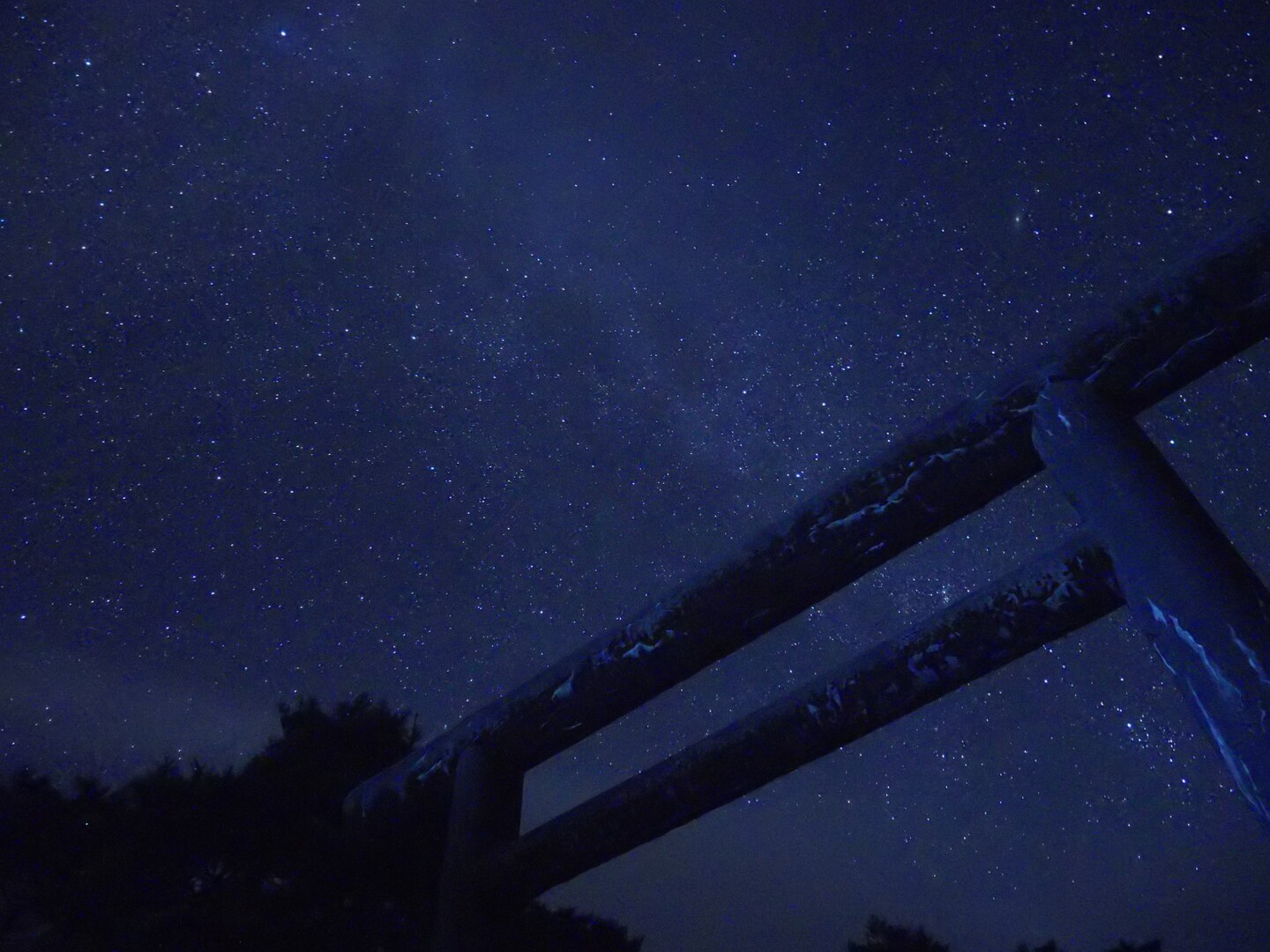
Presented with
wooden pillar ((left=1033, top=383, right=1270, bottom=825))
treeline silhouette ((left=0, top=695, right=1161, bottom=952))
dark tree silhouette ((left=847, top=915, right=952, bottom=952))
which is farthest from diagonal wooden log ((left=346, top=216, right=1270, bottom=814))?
dark tree silhouette ((left=847, top=915, right=952, bottom=952))

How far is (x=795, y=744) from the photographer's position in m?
2.65

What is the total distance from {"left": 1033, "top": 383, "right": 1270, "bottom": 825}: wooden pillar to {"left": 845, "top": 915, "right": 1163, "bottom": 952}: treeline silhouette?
1394 centimetres

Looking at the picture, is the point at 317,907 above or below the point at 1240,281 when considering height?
above

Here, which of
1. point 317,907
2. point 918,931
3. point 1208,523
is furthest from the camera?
point 918,931

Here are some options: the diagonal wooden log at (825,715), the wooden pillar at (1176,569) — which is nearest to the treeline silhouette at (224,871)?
the diagonal wooden log at (825,715)

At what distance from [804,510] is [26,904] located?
7.75m

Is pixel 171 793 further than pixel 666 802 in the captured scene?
Yes

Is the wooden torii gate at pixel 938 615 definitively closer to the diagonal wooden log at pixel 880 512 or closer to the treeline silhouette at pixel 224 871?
the diagonal wooden log at pixel 880 512

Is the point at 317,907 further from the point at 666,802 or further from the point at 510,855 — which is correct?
the point at 666,802

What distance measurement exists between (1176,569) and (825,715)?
1.20 meters

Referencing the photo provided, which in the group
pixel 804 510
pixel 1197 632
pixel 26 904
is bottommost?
pixel 1197 632

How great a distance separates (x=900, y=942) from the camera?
13.0m

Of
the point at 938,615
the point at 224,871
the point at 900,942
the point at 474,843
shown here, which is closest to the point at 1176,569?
the point at 938,615

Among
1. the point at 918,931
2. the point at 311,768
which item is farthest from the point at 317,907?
the point at 918,931
